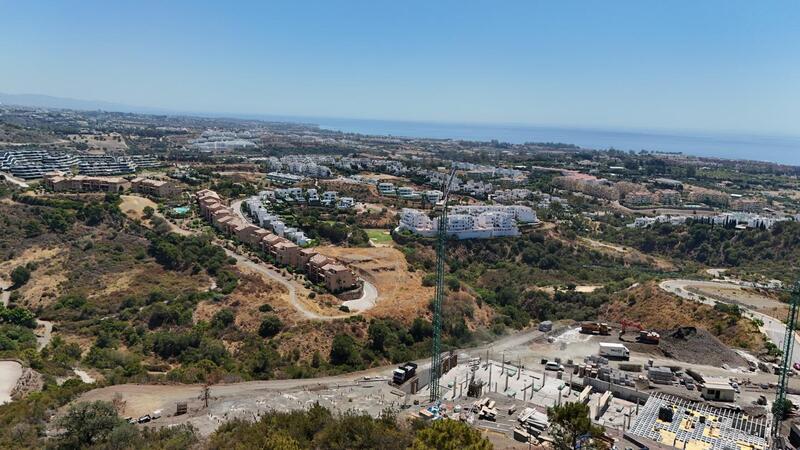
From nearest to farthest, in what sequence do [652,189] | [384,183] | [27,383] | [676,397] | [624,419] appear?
[624,419], [676,397], [27,383], [384,183], [652,189]

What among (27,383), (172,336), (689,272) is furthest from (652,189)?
(27,383)

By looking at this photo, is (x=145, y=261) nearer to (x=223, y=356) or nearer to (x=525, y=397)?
(x=223, y=356)

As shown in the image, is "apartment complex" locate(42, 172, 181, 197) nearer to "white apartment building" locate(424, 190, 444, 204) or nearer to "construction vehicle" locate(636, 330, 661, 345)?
"white apartment building" locate(424, 190, 444, 204)

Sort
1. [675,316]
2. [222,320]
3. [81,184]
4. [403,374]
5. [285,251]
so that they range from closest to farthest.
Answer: [403,374] < [222,320] < [675,316] < [285,251] < [81,184]

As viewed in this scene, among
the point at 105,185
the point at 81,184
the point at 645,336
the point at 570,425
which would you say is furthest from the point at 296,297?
the point at 81,184

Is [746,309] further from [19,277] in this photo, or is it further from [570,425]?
[19,277]

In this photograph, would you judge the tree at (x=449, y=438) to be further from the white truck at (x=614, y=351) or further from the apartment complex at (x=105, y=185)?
the apartment complex at (x=105, y=185)
